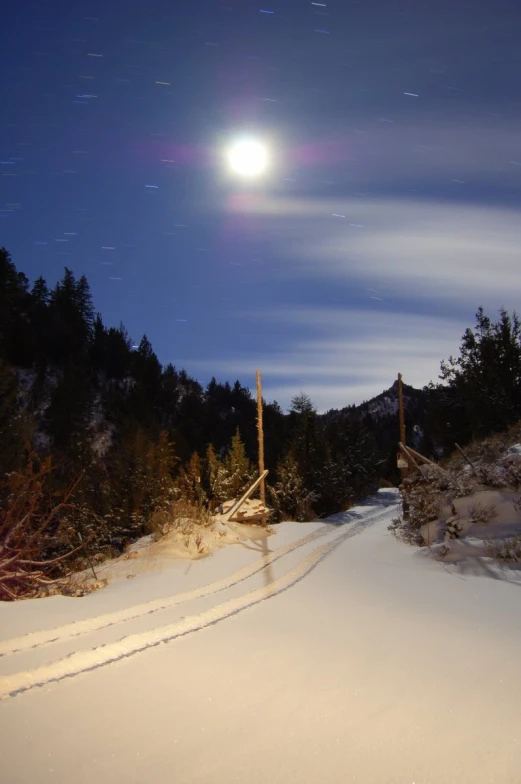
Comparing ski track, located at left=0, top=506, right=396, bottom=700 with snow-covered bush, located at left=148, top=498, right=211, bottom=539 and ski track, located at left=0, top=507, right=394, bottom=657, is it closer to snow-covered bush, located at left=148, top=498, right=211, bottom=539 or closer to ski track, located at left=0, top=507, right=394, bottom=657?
ski track, located at left=0, top=507, right=394, bottom=657

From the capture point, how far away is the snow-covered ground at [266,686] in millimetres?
2939

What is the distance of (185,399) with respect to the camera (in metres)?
106

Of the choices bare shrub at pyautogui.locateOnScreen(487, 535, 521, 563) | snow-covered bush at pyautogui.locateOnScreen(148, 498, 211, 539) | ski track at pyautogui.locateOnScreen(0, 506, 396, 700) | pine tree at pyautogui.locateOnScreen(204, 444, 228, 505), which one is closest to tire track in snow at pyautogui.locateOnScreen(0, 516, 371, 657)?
ski track at pyautogui.locateOnScreen(0, 506, 396, 700)

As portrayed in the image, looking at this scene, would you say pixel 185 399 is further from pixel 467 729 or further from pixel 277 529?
pixel 467 729

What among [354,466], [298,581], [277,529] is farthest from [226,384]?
[298,581]

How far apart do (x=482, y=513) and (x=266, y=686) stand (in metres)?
8.12

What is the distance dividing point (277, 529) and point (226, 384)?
115m

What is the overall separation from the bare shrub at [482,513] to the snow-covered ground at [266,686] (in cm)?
291

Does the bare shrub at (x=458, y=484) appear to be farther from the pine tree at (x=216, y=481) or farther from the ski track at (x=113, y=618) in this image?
the pine tree at (x=216, y=481)

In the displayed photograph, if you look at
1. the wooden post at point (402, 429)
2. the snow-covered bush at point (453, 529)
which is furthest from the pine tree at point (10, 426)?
the snow-covered bush at point (453, 529)

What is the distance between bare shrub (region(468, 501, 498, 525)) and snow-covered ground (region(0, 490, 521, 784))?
2.91 m

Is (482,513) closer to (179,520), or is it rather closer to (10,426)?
(179,520)

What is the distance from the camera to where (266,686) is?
4.07 meters

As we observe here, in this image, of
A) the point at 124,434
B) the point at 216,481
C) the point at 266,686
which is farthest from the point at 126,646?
the point at 124,434
